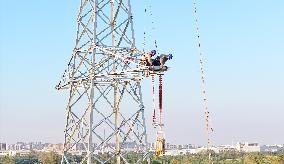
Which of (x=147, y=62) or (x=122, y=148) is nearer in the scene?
(x=147, y=62)

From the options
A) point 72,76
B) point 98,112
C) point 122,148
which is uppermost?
point 72,76

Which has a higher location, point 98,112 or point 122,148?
point 98,112

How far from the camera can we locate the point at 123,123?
24.0 meters

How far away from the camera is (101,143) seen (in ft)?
76.0

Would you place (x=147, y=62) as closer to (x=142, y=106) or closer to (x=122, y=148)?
(x=142, y=106)

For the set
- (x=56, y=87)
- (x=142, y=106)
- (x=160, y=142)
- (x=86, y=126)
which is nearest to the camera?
(x=160, y=142)

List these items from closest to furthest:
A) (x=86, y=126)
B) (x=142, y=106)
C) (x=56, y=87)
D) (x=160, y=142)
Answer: (x=160, y=142)
(x=86, y=126)
(x=142, y=106)
(x=56, y=87)

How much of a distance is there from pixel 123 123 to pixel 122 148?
1.72 m

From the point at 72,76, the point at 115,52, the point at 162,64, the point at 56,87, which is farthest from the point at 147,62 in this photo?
the point at 56,87

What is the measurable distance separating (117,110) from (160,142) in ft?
14.6

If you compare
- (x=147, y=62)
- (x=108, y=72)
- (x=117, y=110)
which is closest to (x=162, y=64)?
(x=147, y=62)

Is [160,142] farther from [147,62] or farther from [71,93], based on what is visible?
[71,93]

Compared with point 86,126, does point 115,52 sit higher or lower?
higher

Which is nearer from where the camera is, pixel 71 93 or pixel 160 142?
pixel 160 142
